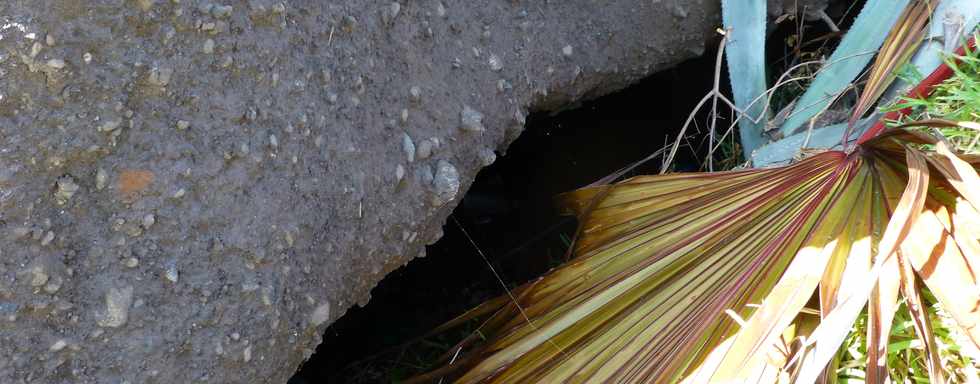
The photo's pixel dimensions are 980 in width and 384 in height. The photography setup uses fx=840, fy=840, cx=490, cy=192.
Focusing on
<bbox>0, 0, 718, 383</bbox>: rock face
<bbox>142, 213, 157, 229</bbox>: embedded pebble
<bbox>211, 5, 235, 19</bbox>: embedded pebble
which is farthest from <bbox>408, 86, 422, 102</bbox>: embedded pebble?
<bbox>142, 213, 157, 229</bbox>: embedded pebble

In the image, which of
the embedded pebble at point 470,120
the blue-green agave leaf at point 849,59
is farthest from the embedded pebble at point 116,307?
the blue-green agave leaf at point 849,59

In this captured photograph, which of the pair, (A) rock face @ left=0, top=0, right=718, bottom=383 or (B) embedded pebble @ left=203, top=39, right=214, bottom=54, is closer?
(A) rock face @ left=0, top=0, right=718, bottom=383

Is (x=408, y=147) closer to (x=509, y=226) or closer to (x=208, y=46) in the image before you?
(x=208, y=46)

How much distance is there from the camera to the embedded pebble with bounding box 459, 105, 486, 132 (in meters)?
1.52

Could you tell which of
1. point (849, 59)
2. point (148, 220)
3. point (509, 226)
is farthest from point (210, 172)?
Result: point (849, 59)

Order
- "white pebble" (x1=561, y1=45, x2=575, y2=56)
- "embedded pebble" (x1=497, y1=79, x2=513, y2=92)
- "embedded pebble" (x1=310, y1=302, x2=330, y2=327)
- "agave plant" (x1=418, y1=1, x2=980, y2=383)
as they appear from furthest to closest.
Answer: "white pebble" (x1=561, y1=45, x2=575, y2=56) → "embedded pebble" (x1=497, y1=79, x2=513, y2=92) → "embedded pebble" (x1=310, y1=302, x2=330, y2=327) → "agave plant" (x1=418, y1=1, x2=980, y2=383)

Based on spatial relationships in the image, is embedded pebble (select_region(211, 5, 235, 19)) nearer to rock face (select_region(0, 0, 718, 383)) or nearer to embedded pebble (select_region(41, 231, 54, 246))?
rock face (select_region(0, 0, 718, 383))

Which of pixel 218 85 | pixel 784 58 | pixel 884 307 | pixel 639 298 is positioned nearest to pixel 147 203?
pixel 218 85

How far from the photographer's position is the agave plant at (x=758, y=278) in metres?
1.19

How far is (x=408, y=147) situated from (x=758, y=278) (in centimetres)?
61

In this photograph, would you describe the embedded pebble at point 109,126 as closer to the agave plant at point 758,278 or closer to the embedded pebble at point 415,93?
the embedded pebble at point 415,93

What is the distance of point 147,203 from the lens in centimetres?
118

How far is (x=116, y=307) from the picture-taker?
3.76 ft

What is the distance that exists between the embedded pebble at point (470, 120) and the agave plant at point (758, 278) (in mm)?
304
